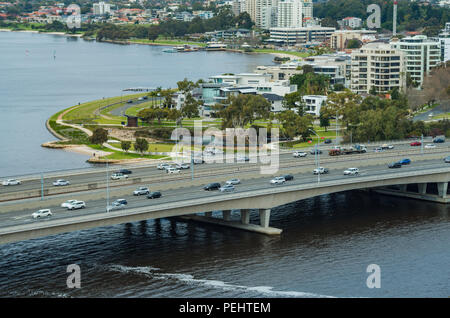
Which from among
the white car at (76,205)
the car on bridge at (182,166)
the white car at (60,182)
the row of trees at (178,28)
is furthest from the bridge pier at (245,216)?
the row of trees at (178,28)

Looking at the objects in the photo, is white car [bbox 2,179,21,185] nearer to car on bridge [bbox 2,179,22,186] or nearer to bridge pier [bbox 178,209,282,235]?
car on bridge [bbox 2,179,22,186]

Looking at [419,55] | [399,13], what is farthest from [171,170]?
[399,13]

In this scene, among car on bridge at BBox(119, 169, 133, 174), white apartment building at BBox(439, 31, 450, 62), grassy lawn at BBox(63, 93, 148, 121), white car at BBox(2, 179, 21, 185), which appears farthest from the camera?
white apartment building at BBox(439, 31, 450, 62)

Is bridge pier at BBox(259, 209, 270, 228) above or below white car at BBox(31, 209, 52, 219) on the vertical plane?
below

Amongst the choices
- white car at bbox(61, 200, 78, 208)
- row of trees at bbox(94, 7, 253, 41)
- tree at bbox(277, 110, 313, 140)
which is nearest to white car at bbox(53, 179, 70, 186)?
white car at bbox(61, 200, 78, 208)

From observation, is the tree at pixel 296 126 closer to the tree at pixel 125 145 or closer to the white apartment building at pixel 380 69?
the tree at pixel 125 145

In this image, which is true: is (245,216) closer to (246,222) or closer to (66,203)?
(246,222)
